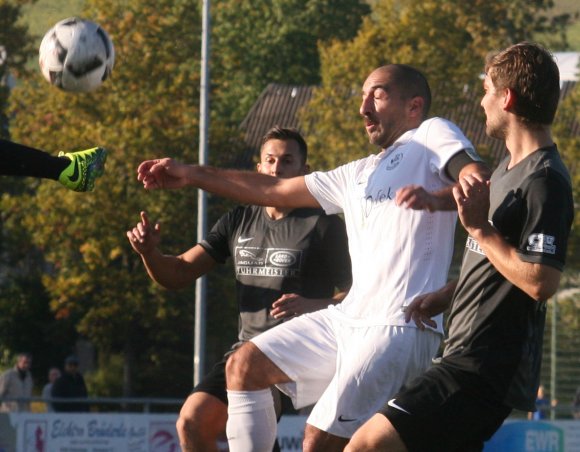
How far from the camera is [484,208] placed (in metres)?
5.32

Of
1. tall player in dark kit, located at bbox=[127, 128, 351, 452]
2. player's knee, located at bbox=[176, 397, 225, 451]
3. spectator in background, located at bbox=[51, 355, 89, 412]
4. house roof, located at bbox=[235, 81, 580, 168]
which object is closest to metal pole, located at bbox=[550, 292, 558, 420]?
spectator in background, located at bbox=[51, 355, 89, 412]

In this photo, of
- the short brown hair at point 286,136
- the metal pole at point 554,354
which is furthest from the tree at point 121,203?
the short brown hair at point 286,136

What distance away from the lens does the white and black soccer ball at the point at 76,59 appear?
905 cm

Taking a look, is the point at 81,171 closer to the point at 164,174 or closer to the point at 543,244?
the point at 164,174

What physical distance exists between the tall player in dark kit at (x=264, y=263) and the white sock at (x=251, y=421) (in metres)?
0.93

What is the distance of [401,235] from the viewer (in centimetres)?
637

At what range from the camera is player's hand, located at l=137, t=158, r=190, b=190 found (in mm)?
6871

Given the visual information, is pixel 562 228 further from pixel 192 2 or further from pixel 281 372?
pixel 192 2

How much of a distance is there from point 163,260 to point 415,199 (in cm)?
270

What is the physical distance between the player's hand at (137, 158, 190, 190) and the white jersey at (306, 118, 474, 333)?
2.98ft

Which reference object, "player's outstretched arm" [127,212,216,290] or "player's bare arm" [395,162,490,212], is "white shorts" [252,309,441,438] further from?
"player's outstretched arm" [127,212,216,290]

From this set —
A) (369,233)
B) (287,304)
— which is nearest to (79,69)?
(287,304)

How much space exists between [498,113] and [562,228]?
59 centimetres

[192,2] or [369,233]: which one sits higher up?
[192,2]
